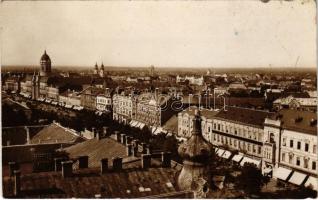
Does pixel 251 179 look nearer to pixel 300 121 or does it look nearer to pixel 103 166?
pixel 300 121

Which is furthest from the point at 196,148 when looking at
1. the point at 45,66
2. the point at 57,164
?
the point at 45,66

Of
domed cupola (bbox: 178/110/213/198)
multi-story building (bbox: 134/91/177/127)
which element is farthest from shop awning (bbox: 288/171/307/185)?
multi-story building (bbox: 134/91/177/127)

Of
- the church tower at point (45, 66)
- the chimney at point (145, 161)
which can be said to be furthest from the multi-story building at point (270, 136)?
the church tower at point (45, 66)

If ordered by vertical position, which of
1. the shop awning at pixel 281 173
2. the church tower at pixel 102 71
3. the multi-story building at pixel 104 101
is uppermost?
the church tower at pixel 102 71

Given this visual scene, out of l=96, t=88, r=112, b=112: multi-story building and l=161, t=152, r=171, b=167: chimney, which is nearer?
l=161, t=152, r=171, b=167: chimney

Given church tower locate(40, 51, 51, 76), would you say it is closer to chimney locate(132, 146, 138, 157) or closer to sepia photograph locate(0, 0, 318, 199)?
sepia photograph locate(0, 0, 318, 199)

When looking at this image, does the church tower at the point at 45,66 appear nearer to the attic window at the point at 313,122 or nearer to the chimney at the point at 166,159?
the chimney at the point at 166,159

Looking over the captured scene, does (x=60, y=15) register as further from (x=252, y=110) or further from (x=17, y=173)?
(x=252, y=110)
